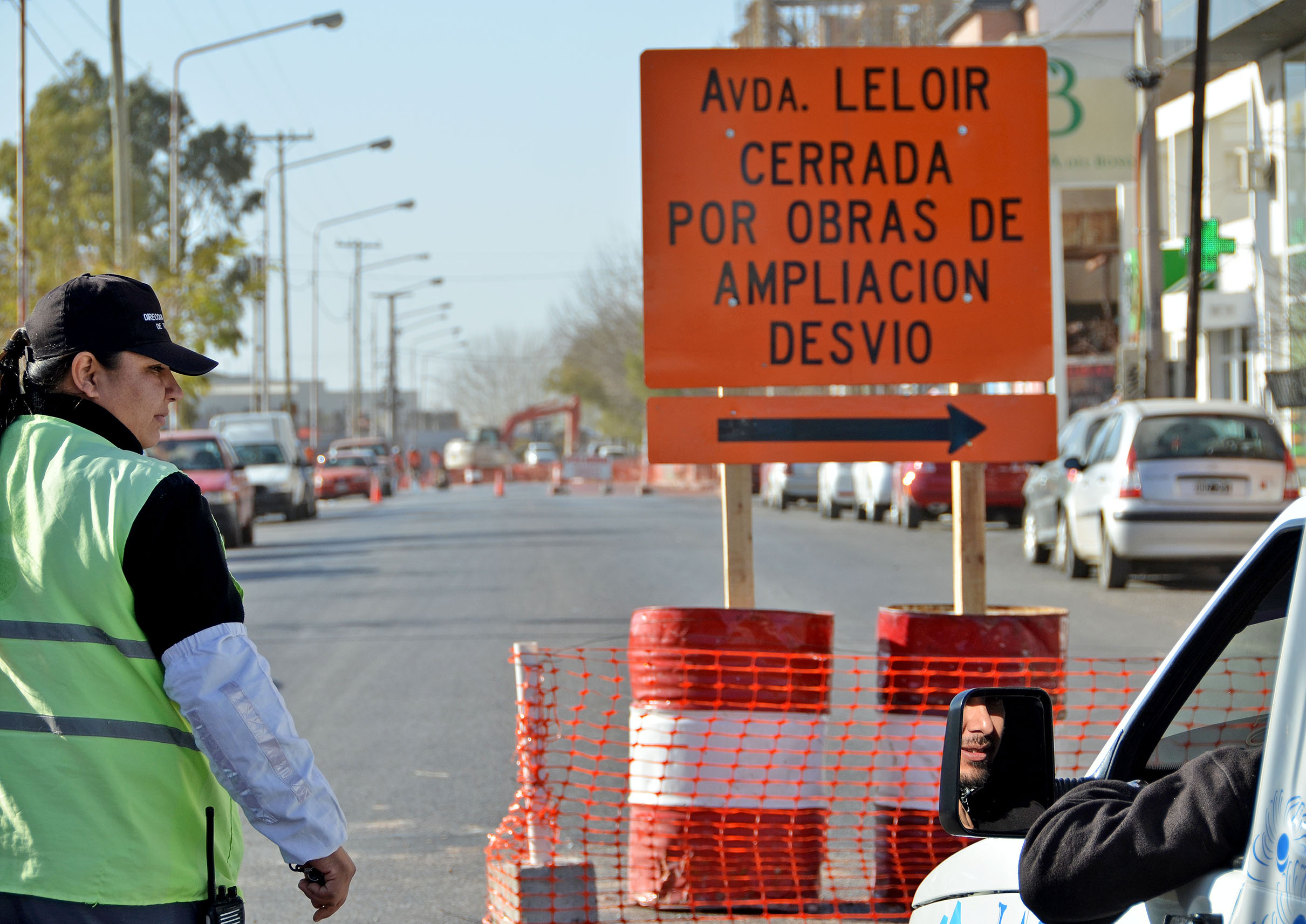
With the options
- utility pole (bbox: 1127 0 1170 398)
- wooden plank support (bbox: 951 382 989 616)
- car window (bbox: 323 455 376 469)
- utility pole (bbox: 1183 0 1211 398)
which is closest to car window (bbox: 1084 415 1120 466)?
utility pole (bbox: 1183 0 1211 398)

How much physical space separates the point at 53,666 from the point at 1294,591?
1854mm

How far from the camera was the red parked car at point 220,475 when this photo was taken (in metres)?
22.4

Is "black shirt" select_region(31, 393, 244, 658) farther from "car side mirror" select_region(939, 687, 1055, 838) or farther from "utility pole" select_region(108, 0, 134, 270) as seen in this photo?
"utility pole" select_region(108, 0, 134, 270)

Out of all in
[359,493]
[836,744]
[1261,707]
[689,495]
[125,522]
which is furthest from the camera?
[359,493]

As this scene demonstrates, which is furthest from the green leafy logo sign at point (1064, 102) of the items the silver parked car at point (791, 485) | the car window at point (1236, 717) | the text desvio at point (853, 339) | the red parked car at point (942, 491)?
the car window at point (1236, 717)

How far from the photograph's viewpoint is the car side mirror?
91.0 inches

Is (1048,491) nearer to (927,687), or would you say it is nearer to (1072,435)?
(1072,435)

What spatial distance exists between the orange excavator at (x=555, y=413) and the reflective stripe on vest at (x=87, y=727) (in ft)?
236

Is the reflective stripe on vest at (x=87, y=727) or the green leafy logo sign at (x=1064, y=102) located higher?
the green leafy logo sign at (x=1064, y=102)

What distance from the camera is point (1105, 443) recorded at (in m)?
14.6

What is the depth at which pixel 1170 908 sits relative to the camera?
6.30 feet

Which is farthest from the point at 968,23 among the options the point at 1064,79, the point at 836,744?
the point at 836,744

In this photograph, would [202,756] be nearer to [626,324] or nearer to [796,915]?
[796,915]

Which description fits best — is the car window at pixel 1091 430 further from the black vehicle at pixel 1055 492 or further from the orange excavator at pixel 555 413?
the orange excavator at pixel 555 413
